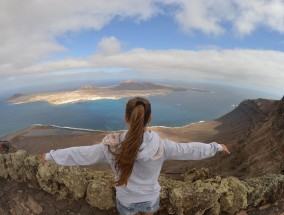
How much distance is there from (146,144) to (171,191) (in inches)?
90.3

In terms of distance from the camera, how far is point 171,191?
5430mm

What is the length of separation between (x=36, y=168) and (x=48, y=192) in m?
0.65

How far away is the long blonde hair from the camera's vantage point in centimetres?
332

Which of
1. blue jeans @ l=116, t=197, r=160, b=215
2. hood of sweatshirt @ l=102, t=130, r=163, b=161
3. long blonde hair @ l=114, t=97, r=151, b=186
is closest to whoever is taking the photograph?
long blonde hair @ l=114, t=97, r=151, b=186

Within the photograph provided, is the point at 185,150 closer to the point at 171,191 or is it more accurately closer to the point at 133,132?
the point at 133,132

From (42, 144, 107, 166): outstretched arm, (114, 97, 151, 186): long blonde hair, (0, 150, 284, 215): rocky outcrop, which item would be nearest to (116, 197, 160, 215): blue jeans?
(114, 97, 151, 186): long blonde hair

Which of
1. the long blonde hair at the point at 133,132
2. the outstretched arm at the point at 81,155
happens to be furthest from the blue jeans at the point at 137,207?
the outstretched arm at the point at 81,155

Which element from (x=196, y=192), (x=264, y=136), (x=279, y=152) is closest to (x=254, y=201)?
(x=196, y=192)

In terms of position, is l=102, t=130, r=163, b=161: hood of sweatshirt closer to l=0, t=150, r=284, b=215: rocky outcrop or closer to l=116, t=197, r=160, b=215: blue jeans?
l=116, t=197, r=160, b=215: blue jeans

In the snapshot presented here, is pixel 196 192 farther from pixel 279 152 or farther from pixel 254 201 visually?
pixel 279 152

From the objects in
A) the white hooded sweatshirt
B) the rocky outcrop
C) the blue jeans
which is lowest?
the rocky outcrop

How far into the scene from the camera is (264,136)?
2136cm

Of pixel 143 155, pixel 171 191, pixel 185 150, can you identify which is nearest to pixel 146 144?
pixel 143 155

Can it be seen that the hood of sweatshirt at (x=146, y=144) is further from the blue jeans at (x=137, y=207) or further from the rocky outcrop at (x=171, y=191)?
the rocky outcrop at (x=171, y=191)
